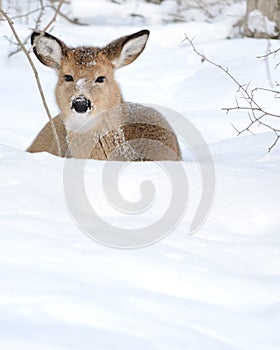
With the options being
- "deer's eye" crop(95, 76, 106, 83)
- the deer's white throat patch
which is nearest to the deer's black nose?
the deer's white throat patch

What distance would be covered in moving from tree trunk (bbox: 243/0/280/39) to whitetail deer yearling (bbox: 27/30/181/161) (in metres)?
4.58

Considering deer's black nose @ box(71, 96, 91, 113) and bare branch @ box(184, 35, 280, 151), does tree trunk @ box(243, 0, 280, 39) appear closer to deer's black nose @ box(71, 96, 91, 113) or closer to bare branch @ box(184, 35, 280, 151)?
bare branch @ box(184, 35, 280, 151)

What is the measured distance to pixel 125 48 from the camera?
680cm

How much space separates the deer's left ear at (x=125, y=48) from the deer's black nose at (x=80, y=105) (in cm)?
55

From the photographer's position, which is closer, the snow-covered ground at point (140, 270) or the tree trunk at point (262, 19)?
the snow-covered ground at point (140, 270)

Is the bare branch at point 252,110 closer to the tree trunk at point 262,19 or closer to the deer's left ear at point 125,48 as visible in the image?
the deer's left ear at point 125,48

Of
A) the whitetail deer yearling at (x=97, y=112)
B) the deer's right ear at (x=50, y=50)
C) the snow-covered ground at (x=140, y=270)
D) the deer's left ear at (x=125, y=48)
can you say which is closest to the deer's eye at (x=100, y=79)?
the whitetail deer yearling at (x=97, y=112)

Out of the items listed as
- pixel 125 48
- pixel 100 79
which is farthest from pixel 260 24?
pixel 100 79

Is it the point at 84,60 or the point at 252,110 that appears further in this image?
the point at 84,60

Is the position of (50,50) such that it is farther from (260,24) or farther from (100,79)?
(260,24)

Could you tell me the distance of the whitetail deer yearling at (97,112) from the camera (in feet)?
21.1

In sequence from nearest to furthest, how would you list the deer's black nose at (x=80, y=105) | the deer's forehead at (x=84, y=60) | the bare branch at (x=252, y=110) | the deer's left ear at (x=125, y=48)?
the bare branch at (x=252, y=110) < the deer's black nose at (x=80, y=105) < the deer's forehead at (x=84, y=60) < the deer's left ear at (x=125, y=48)

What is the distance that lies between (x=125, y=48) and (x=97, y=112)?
25.1 inches

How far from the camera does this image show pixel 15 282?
10.9ft
